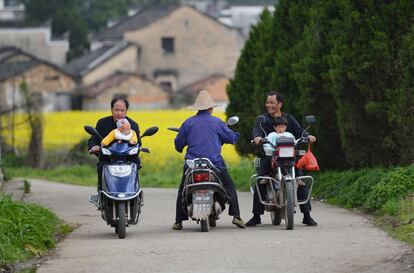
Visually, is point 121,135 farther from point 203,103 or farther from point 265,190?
point 265,190

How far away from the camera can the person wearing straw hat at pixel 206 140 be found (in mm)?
16766

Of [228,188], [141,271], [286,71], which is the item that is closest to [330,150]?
[286,71]

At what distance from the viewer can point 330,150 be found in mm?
23391

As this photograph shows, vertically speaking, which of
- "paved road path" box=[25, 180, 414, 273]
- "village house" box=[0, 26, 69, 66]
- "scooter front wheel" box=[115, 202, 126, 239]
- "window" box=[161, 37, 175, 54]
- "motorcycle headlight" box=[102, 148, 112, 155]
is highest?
"village house" box=[0, 26, 69, 66]

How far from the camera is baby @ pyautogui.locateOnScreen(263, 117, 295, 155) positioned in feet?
55.3

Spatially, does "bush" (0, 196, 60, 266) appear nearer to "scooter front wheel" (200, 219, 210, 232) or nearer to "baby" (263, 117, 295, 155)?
"scooter front wheel" (200, 219, 210, 232)

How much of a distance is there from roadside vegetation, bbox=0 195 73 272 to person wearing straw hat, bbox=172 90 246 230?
1.80 metres

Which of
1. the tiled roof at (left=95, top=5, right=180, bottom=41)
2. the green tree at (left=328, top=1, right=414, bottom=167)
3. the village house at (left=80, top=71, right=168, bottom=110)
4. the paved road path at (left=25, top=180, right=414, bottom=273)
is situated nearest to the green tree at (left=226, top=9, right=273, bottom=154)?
Result: the green tree at (left=328, top=1, right=414, bottom=167)

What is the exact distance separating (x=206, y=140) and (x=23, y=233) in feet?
10.6

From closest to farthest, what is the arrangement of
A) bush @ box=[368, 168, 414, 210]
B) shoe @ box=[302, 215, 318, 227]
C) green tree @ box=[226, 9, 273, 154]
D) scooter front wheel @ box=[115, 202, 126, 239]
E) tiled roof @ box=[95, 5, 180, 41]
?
scooter front wheel @ box=[115, 202, 126, 239] → shoe @ box=[302, 215, 318, 227] → bush @ box=[368, 168, 414, 210] → green tree @ box=[226, 9, 273, 154] → tiled roof @ box=[95, 5, 180, 41]

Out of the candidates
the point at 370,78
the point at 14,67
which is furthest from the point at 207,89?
the point at 370,78

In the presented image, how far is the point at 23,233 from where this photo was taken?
14406mm

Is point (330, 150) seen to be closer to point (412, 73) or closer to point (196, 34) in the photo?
point (412, 73)

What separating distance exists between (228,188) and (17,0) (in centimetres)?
9831
